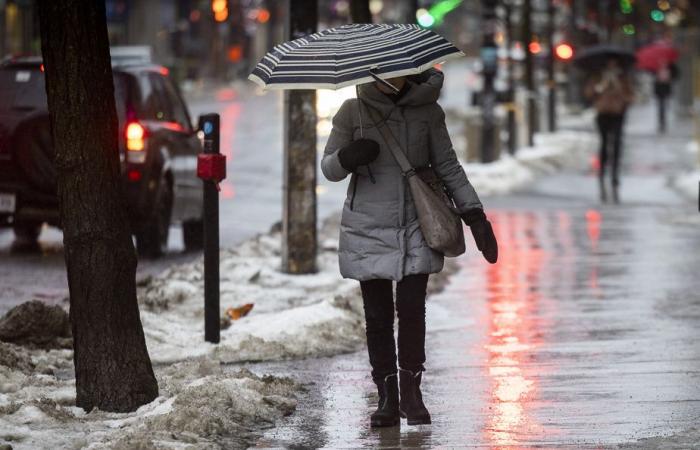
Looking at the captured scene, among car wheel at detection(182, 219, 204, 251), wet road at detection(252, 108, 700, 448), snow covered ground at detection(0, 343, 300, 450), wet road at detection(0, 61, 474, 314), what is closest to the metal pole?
wet road at detection(252, 108, 700, 448)

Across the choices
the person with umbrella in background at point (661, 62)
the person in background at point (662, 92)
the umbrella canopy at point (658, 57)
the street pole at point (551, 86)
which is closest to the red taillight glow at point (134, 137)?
the street pole at point (551, 86)

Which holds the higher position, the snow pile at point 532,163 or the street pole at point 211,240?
the street pole at point 211,240

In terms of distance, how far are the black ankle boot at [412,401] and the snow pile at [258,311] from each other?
2033mm

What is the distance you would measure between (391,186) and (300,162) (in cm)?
547

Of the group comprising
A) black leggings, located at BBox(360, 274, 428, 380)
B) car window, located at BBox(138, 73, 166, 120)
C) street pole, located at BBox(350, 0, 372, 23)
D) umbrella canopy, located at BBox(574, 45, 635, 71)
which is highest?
street pole, located at BBox(350, 0, 372, 23)

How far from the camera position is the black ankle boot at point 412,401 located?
24.8 ft

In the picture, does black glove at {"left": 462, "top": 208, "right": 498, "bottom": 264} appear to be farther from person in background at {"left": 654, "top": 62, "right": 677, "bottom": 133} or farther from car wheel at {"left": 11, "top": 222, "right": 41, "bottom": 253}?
person in background at {"left": 654, "top": 62, "right": 677, "bottom": 133}

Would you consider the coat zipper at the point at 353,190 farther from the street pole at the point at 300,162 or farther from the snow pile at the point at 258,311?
the street pole at the point at 300,162

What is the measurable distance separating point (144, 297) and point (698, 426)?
5.13 m

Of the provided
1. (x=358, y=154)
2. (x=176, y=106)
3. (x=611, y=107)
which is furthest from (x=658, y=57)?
(x=358, y=154)

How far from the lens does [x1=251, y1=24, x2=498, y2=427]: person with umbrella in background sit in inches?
293

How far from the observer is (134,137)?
49.3 feet

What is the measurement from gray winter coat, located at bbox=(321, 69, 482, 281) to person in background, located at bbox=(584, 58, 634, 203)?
14893mm

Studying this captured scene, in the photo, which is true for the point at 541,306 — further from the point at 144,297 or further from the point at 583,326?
Answer: the point at 144,297
